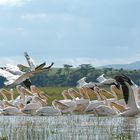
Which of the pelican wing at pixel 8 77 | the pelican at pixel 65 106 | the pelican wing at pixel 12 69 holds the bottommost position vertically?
the pelican at pixel 65 106

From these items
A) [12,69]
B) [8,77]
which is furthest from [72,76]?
[8,77]

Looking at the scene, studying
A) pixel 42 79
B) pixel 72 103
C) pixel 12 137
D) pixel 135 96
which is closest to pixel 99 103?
pixel 72 103

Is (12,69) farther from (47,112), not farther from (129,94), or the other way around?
(129,94)

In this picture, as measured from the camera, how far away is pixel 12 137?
16562 millimetres

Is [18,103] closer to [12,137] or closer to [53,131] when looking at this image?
[53,131]

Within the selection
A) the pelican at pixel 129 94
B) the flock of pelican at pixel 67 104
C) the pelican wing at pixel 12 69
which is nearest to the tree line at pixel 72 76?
the flock of pelican at pixel 67 104

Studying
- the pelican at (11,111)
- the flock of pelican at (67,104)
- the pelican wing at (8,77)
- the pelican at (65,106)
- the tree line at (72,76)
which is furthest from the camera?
the tree line at (72,76)

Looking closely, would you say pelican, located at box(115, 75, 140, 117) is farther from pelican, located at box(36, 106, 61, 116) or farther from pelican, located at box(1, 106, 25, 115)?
pelican, located at box(1, 106, 25, 115)

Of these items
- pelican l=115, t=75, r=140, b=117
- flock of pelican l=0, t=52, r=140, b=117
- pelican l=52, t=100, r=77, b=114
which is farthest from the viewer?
pelican l=52, t=100, r=77, b=114

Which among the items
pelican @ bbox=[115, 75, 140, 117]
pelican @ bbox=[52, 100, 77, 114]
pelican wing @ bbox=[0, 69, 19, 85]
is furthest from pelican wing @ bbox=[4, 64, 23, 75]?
pelican @ bbox=[115, 75, 140, 117]

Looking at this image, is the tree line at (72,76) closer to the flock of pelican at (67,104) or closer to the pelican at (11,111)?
the flock of pelican at (67,104)

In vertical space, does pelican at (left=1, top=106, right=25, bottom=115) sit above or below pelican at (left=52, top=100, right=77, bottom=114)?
below

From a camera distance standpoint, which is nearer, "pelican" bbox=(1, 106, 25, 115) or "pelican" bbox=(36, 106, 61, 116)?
"pelican" bbox=(36, 106, 61, 116)

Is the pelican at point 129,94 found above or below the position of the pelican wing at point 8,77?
below
